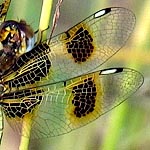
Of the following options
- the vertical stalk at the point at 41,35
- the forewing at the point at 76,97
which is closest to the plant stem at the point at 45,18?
the vertical stalk at the point at 41,35

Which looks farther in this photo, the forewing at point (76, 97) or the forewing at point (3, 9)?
the forewing at point (3, 9)

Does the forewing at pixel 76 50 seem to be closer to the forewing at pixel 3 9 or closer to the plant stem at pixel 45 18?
the plant stem at pixel 45 18

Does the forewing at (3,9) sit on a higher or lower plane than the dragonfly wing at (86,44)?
higher

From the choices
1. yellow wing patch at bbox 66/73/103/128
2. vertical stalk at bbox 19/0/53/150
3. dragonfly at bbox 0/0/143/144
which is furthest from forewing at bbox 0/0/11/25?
yellow wing patch at bbox 66/73/103/128

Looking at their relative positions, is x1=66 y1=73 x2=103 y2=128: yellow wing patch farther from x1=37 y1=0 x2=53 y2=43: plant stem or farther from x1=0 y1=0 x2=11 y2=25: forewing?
x1=0 y1=0 x2=11 y2=25: forewing

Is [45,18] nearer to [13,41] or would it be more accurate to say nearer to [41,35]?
[41,35]

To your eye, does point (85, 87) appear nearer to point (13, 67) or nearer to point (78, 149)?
point (13, 67)

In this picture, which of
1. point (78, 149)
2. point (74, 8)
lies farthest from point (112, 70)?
point (74, 8)
